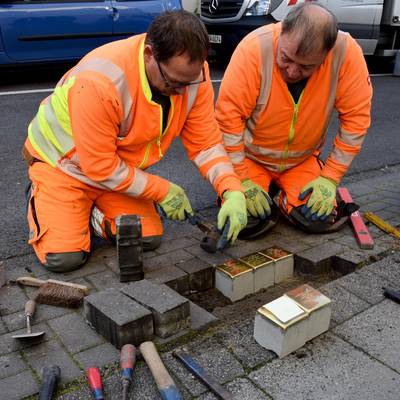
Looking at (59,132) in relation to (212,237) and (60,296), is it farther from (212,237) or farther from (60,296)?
(212,237)

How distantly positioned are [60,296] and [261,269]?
109cm

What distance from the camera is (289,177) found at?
11.9ft

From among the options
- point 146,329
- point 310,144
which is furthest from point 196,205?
point 146,329

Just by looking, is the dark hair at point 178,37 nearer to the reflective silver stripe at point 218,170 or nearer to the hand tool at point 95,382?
the reflective silver stripe at point 218,170

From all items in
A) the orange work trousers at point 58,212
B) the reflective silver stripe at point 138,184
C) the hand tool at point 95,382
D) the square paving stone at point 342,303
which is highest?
the reflective silver stripe at point 138,184

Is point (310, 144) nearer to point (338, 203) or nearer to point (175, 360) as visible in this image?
point (338, 203)

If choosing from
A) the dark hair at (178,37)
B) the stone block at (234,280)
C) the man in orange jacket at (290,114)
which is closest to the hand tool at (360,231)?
the man in orange jacket at (290,114)

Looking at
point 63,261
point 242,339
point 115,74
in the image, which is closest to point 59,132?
point 115,74

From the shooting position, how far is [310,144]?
11.5 feet

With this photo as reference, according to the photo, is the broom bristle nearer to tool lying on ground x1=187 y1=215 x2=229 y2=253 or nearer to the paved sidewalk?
the paved sidewalk

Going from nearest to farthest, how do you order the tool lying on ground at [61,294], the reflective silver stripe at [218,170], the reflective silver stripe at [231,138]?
the tool lying on ground at [61,294]
the reflective silver stripe at [218,170]
the reflective silver stripe at [231,138]

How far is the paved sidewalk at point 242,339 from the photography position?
203 cm

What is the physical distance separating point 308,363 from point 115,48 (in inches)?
71.9

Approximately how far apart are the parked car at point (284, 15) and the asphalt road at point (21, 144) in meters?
0.89
